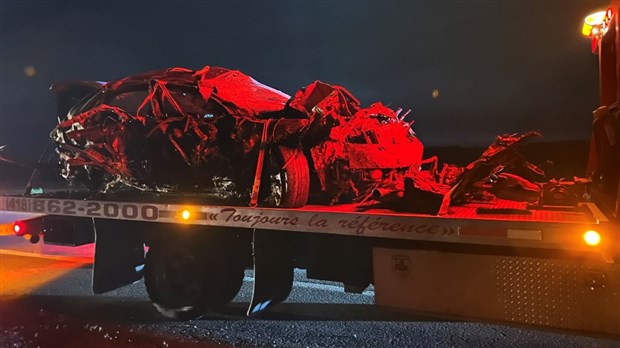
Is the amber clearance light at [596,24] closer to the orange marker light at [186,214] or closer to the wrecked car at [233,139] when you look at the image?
the wrecked car at [233,139]

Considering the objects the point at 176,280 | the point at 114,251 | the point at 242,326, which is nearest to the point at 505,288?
the point at 242,326

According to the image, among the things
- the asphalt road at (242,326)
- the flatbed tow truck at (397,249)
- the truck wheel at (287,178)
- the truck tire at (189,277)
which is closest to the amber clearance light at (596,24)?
the flatbed tow truck at (397,249)

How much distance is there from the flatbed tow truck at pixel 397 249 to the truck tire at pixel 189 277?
0.5 inches

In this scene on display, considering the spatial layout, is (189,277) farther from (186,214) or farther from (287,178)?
(287,178)

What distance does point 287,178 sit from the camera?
12.8 ft

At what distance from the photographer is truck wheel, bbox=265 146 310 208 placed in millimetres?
3904

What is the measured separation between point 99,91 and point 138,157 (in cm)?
94

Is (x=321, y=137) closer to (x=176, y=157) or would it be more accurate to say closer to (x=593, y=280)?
(x=176, y=157)

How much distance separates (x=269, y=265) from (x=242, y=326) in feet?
2.36

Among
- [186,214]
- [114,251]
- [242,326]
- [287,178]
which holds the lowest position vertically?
[242,326]

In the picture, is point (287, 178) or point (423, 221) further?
point (287, 178)

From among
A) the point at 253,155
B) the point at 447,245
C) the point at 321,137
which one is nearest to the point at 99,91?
the point at 253,155

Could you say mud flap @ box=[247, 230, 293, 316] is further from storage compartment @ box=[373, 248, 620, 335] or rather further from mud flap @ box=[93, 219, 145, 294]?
mud flap @ box=[93, 219, 145, 294]

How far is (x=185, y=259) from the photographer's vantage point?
14.3ft
